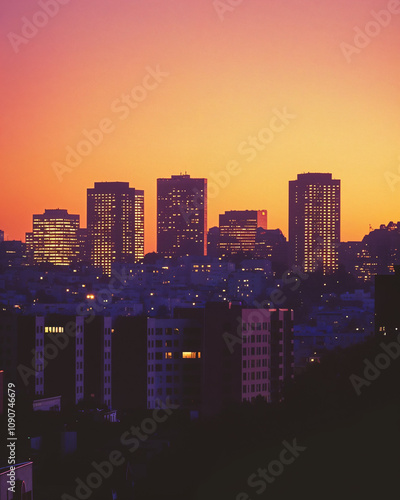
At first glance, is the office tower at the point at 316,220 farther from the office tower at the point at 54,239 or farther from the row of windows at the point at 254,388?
the row of windows at the point at 254,388

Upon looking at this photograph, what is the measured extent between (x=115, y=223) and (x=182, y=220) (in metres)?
9.49

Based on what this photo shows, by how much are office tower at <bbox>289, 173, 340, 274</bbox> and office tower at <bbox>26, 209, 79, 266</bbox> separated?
2966 cm

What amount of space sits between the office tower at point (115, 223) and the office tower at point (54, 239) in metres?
3.48

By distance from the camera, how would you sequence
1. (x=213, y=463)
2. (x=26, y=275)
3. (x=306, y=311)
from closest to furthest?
(x=213, y=463) → (x=306, y=311) → (x=26, y=275)

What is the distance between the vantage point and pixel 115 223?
591 feet

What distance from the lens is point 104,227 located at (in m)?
180

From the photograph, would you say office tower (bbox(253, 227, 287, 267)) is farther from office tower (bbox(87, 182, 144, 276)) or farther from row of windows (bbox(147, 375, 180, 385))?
row of windows (bbox(147, 375, 180, 385))

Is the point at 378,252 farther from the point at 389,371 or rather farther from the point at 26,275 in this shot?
the point at 389,371

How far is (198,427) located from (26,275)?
390 feet

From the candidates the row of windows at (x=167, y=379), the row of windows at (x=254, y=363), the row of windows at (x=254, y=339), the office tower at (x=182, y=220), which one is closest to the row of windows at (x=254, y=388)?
the row of windows at (x=254, y=363)

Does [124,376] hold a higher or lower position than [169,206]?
lower

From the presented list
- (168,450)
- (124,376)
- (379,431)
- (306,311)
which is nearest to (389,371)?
(379,431)

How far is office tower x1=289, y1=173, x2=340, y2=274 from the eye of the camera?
16288cm

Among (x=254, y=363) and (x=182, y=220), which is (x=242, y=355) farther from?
(x=182, y=220)
